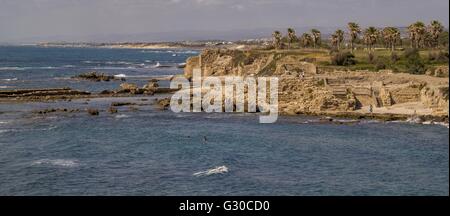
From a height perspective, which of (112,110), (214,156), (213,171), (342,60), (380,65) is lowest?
(112,110)

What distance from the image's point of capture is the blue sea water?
31.6 metres

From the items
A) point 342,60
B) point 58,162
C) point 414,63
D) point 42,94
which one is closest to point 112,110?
point 42,94

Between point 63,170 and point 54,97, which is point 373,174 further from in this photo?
point 54,97

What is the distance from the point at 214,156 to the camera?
131 feet

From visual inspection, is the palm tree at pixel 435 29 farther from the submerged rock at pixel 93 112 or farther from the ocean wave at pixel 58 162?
the ocean wave at pixel 58 162

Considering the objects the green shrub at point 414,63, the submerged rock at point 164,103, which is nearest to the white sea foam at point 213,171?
the submerged rock at point 164,103

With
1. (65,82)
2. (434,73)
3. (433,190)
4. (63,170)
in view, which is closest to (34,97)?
(65,82)

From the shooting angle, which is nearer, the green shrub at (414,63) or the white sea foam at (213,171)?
the white sea foam at (213,171)

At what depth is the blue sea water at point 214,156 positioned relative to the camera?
31594 mm

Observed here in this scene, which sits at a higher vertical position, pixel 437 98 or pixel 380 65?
pixel 380 65

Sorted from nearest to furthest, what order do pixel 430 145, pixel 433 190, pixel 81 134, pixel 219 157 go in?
pixel 433 190 → pixel 219 157 → pixel 430 145 → pixel 81 134

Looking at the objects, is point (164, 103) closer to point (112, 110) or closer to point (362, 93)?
point (112, 110)
